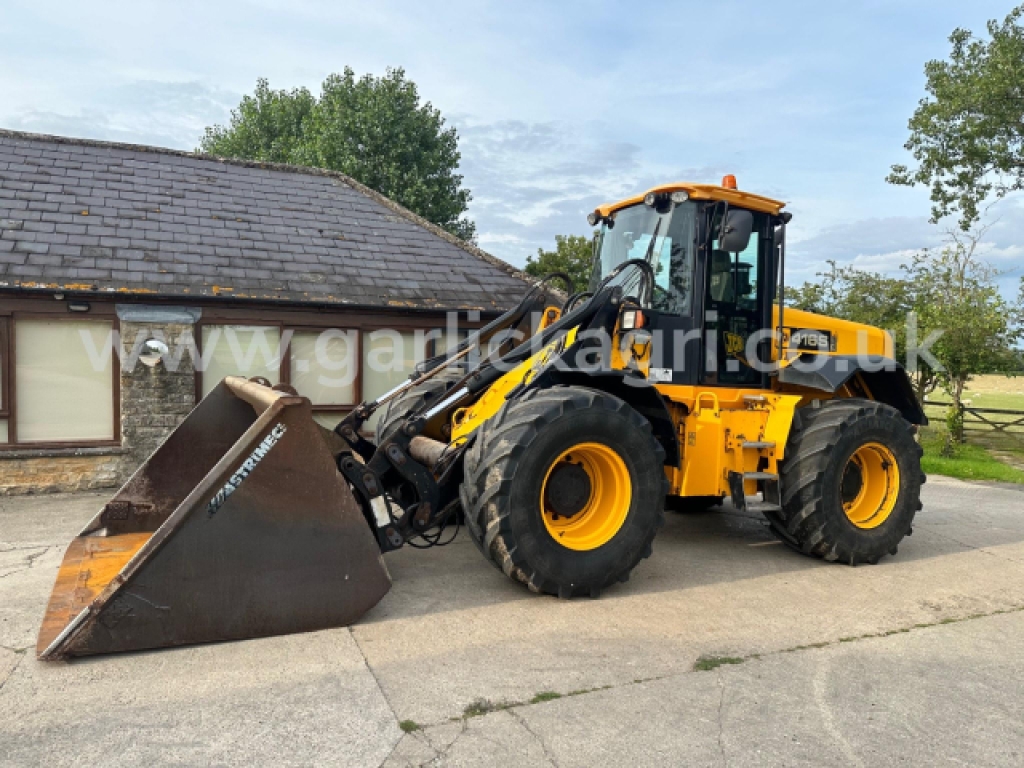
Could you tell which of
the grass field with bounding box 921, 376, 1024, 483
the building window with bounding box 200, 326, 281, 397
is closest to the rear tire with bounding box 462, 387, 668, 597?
the building window with bounding box 200, 326, 281, 397

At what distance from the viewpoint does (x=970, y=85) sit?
15516 mm

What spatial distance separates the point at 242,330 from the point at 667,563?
6348 mm

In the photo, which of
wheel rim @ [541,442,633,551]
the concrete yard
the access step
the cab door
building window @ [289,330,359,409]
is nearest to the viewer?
the concrete yard

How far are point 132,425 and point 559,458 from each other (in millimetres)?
6529

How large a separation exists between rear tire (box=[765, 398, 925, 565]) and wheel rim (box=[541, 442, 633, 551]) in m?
1.60

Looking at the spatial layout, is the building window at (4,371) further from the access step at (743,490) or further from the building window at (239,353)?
the access step at (743,490)

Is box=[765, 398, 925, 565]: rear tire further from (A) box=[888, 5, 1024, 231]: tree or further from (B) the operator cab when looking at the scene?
(A) box=[888, 5, 1024, 231]: tree

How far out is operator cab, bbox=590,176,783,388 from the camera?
571 cm

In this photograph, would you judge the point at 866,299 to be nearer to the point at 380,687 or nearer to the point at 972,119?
the point at 972,119

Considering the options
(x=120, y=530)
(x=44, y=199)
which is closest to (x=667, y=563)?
(x=120, y=530)

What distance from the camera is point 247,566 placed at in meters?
3.93

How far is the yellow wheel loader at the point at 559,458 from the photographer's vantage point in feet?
12.9

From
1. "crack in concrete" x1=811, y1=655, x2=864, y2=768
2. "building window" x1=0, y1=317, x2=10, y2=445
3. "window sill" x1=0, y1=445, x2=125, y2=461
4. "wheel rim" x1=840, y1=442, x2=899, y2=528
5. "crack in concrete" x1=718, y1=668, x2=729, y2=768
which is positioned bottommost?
"crack in concrete" x1=811, y1=655, x2=864, y2=768

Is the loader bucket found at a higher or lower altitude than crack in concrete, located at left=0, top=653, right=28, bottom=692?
higher
